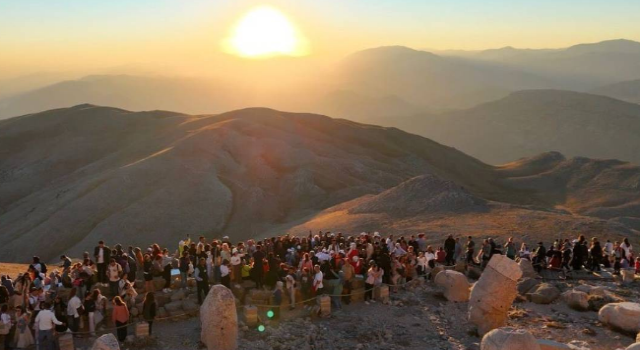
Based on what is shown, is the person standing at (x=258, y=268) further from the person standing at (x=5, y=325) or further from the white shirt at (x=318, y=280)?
the person standing at (x=5, y=325)

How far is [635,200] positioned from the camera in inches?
2248

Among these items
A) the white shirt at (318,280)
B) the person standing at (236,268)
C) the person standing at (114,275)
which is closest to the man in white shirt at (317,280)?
the white shirt at (318,280)

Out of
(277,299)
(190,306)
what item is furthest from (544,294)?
(190,306)

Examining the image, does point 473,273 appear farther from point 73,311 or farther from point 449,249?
point 73,311

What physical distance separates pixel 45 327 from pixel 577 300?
57.5 feet

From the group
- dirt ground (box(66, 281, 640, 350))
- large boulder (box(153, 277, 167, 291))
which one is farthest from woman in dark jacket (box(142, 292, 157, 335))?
large boulder (box(153, 277, 167, 291))

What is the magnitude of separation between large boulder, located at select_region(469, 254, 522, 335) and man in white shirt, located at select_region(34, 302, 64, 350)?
12.7 m

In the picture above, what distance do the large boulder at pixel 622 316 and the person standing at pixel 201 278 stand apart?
13.5 meters

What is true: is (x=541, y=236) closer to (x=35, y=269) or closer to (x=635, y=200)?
(x=35, y=269)

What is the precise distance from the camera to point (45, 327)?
1482cm

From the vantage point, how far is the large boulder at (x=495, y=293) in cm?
1709

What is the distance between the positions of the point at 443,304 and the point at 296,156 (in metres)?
40.0

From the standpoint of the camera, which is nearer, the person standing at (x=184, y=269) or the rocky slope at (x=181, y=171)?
the person standing at (x=184, y=269)

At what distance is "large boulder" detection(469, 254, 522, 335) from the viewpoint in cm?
1709
